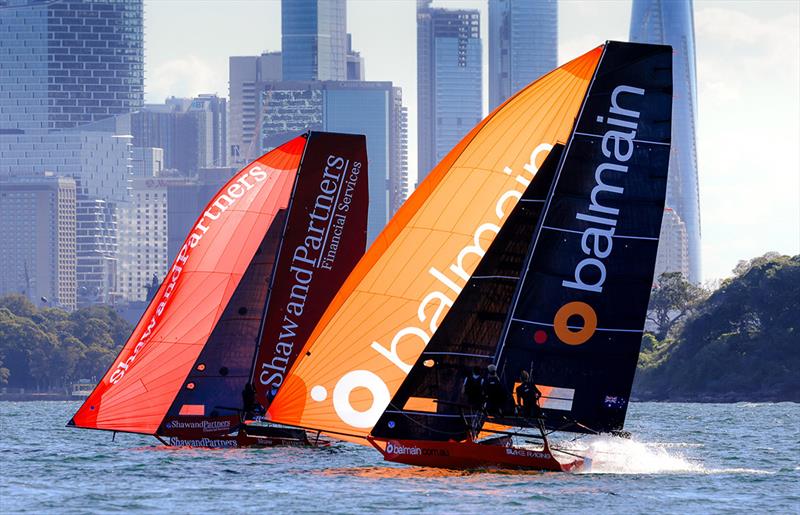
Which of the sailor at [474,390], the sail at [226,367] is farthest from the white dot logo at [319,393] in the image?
the sail at [226,367]

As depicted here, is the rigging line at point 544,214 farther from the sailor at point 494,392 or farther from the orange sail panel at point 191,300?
the orange sail panel at point 191,300

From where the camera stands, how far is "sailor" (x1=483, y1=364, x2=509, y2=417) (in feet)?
88.5

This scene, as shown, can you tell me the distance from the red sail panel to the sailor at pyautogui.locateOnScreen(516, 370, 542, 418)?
27.4 ft

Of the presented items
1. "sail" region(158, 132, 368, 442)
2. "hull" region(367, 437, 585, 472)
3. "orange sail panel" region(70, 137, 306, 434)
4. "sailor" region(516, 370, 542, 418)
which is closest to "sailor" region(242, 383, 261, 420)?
"sail" region(158, 132, 368, 442)

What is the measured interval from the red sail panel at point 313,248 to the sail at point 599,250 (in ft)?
26.5

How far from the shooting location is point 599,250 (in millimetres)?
27734

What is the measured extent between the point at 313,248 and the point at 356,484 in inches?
326

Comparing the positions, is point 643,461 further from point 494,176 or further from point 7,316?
point 7,316

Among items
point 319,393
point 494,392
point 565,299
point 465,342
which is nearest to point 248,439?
point 319,393

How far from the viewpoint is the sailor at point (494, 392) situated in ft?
88.5

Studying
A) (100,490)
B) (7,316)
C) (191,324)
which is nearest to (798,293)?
(191,324)

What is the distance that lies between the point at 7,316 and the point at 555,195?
164221mm

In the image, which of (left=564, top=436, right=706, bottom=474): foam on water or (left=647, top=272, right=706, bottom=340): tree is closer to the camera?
(left=564, top=436, right=706, bottom=474): foam on water

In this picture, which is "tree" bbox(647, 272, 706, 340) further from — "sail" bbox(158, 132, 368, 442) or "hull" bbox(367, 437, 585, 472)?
"hull" bbox(367, 437, 585, 472)
